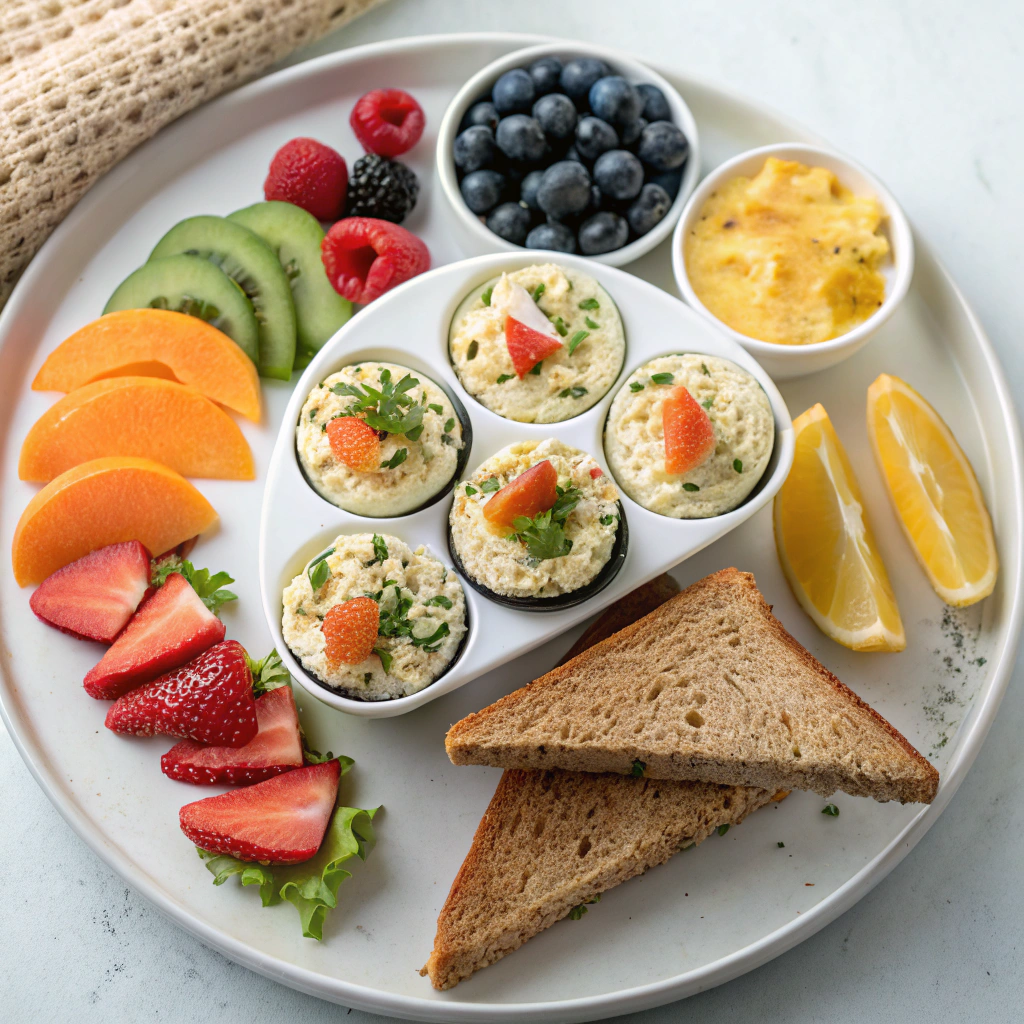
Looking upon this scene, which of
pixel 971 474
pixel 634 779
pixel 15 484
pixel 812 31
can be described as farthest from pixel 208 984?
pixel 812 31

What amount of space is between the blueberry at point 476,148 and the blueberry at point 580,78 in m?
0.28

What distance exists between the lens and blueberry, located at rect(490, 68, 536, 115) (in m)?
2.67

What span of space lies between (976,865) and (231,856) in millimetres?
2003

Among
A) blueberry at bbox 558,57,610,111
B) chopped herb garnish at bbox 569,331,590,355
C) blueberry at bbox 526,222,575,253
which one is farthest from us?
blueberry at bbox 558,57,610,111

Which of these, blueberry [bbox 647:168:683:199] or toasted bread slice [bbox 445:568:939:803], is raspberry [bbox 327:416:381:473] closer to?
toasted bread slice [bbox 445:568:939:803]

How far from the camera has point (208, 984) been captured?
237 cm

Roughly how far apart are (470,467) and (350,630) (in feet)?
1.82

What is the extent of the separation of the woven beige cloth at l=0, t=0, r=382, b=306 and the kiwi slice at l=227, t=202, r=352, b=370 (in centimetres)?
49

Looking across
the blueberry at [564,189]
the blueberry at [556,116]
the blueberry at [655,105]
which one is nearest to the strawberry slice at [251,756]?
the blueberry at [564,189]

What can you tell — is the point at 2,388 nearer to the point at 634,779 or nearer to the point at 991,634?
the point at 634,779

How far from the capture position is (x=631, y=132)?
2.66 m

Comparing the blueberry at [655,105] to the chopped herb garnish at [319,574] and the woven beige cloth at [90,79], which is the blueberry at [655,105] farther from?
the chopped herb garnish at [319,574]

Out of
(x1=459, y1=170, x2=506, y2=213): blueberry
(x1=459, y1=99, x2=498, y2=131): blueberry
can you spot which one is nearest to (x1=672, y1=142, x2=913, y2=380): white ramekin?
(x1=459, y1=170, x2=506, y2=213): blueberry

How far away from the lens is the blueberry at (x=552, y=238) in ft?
8.50
